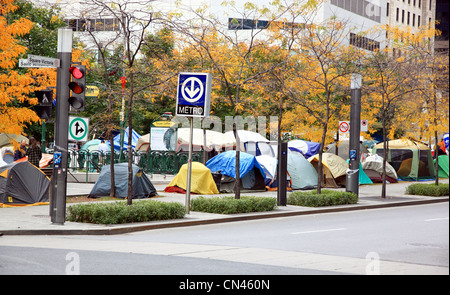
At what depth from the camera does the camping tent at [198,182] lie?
24.7 metres

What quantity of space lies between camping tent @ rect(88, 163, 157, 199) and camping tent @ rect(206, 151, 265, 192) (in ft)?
12.9

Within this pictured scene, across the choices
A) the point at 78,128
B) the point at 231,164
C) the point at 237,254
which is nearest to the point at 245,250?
the point at 237,254

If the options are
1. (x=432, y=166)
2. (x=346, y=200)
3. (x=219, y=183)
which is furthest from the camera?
(x=432, y=166)

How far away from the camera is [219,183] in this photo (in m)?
26.0

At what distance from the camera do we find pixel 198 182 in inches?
971

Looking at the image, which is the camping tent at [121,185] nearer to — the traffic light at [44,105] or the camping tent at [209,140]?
the traffic light at [44,105]

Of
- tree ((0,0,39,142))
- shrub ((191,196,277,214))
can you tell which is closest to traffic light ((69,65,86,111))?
tree ((0,0,39,142))

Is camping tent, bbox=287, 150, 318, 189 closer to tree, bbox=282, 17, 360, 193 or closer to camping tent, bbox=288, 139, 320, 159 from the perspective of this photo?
tree, bbox=282, 17, 360, 193

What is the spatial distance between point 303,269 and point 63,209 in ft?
23.1

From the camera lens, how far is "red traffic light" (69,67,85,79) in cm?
1512

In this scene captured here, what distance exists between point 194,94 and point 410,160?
886 inches

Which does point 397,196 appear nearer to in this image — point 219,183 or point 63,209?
point 219,183

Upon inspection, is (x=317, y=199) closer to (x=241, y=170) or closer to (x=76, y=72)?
(x=241, y=170)
